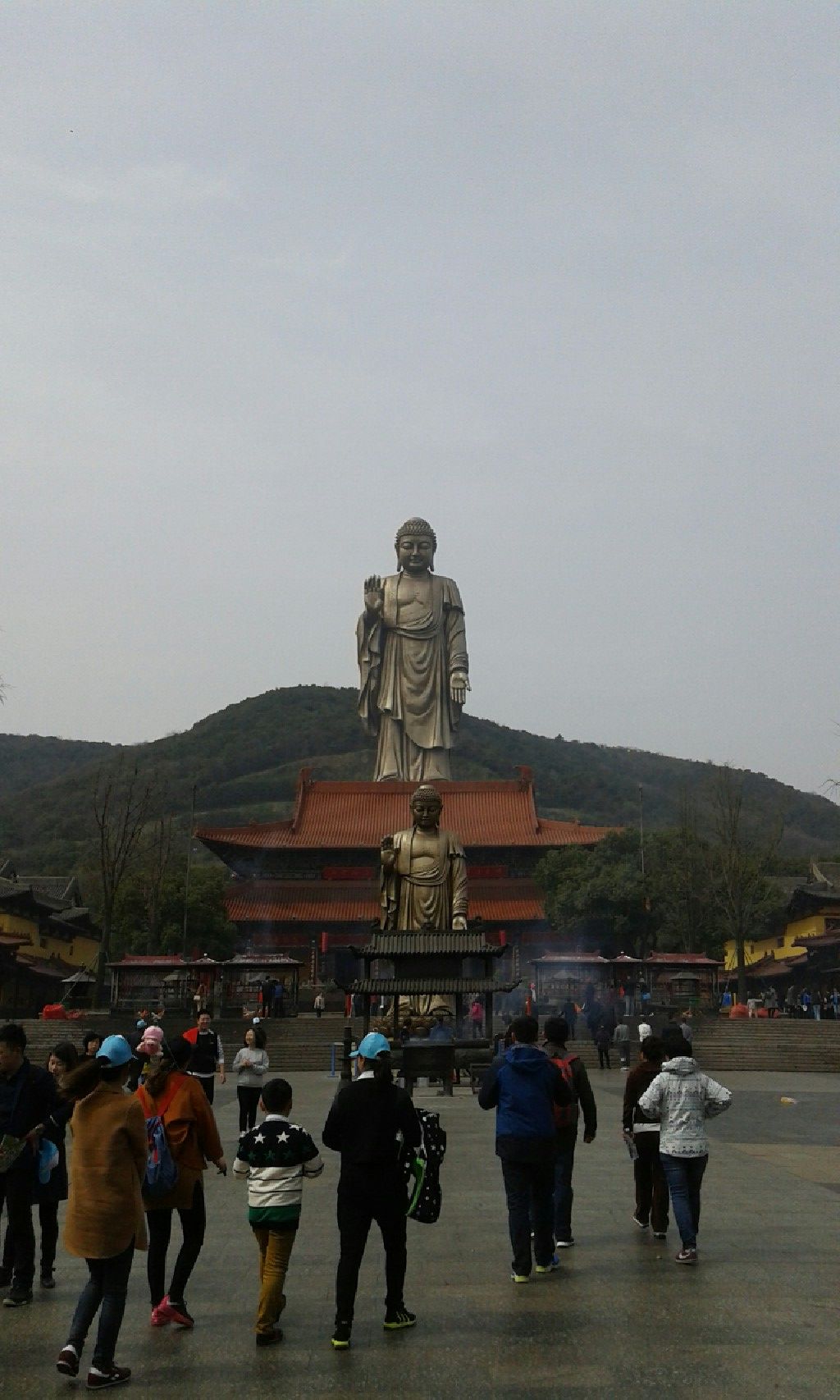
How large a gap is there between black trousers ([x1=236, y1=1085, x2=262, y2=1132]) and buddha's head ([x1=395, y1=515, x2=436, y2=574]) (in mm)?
28864

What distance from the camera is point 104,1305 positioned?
510 centimetres

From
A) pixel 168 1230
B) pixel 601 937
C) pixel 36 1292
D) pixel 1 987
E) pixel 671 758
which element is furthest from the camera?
pixel 671 758

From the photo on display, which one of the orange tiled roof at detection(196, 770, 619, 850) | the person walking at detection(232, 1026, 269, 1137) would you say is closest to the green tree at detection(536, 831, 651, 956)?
the orange tiled roof at detection(196, 770, 619, 850)

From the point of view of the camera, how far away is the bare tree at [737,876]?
35.4m

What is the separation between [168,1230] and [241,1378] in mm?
1066

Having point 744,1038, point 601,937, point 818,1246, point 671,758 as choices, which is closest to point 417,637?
point 601,937

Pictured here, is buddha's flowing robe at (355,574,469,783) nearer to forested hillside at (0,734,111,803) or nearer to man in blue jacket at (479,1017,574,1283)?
man in blue jacket at (479,1017,574,1283)

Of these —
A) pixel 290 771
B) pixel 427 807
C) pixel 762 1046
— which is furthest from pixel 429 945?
pixel 290 771

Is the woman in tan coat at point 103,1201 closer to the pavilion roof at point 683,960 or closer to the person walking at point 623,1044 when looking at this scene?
the person walking at point 623,1044

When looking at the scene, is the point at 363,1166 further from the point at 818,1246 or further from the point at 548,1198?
the point at 818,1246

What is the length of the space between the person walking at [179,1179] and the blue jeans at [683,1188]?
2373 mm

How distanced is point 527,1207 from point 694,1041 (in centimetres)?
1811

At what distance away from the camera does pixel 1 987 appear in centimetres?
3609

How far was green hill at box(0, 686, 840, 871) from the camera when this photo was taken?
3413 inches
